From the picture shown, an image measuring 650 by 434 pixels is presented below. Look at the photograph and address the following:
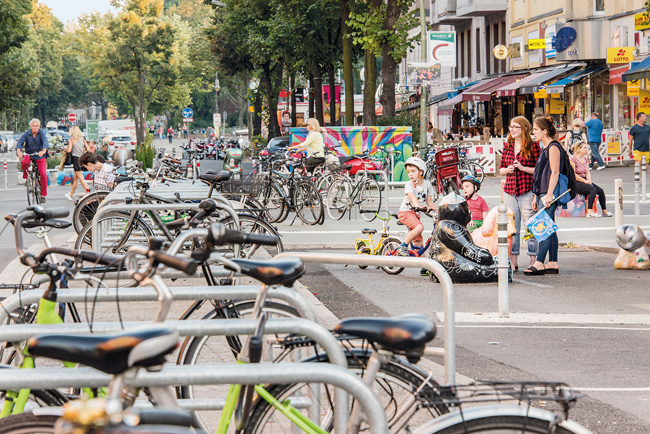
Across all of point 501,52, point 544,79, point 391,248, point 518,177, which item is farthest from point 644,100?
point 391,248

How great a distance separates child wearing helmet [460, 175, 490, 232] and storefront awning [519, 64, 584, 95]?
1009 inches

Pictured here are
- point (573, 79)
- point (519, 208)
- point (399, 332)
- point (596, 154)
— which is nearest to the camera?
point (399, 332)

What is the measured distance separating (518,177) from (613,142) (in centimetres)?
2151

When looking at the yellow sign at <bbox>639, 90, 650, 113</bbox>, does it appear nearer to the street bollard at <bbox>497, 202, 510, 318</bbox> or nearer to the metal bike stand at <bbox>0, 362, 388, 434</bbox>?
the street bollard at <bbox>497, 202, 510, 318</bbox>

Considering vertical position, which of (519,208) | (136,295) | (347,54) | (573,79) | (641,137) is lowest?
(519,208)

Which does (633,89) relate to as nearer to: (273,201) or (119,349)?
(273,201)

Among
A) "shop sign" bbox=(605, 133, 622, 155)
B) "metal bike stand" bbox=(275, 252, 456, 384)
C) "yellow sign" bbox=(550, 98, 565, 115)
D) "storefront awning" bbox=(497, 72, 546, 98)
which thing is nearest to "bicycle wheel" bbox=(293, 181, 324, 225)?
"metal bike stand" bbox=(275, 252, 456, 384)

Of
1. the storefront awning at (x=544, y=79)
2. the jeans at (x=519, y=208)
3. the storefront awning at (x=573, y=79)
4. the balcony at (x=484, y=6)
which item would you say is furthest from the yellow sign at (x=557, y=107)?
the jeans at (x=519, y=208)

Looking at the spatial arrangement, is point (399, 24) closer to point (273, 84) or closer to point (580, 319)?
point (580, 319)

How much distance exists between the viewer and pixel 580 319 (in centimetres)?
937

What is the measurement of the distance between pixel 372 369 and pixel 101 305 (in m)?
5.46

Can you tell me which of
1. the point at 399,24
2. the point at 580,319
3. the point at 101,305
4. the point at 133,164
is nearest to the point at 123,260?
the point at 101,305

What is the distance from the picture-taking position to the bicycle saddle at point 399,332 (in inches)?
126

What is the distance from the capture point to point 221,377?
298 cm
